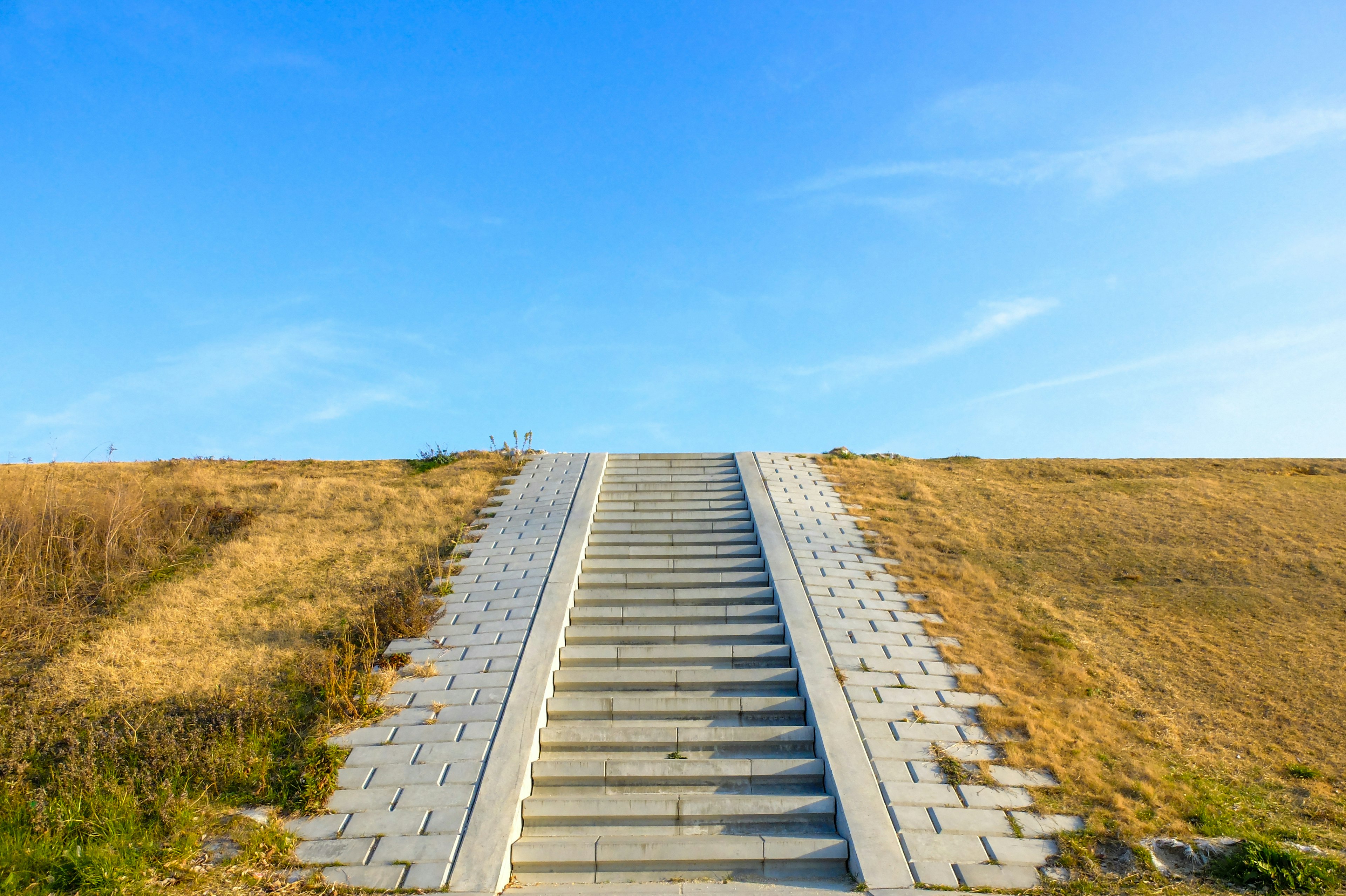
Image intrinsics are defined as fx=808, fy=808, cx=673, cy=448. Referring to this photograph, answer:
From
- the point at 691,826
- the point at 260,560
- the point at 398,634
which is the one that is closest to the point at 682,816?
the point at 691,826

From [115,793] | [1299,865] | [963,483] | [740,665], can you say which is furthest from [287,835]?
[963,483]

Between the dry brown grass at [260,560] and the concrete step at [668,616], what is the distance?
2.64 m

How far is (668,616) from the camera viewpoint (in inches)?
353

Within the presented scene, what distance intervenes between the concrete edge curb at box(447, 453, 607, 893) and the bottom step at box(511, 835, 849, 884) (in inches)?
9.7

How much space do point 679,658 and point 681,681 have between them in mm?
423

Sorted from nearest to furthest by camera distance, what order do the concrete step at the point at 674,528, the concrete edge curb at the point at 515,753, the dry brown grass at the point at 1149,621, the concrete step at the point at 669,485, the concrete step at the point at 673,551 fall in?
1. the concrete edge curb at the point at 515,753
2. the dry brown grass at the point at 1149,621
3. the concrete step at the point at 673,551
4. the concrete step at the point at 674,528
5. the concrete step at the point at 669,485

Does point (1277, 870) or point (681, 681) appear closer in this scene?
point (1277, 870)

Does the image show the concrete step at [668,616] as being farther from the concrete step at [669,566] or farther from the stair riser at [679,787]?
the stair riser at [679,787]

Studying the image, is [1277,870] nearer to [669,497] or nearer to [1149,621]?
[1149,621]

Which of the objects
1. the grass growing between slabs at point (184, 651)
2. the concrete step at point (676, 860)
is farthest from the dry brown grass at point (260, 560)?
the concrete step at point (676, 860)

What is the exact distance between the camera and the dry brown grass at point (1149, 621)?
674 cm

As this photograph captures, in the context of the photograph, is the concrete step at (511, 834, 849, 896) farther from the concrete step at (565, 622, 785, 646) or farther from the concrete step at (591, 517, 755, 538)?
the concrete step at (591, 517, 755, 538)

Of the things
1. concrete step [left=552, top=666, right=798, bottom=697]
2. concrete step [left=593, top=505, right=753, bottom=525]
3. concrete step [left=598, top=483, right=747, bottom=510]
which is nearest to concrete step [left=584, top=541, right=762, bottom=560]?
concrete step [left=593, top=505, right=753, bottom=525]

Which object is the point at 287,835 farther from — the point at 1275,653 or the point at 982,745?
the point at 1275,653
